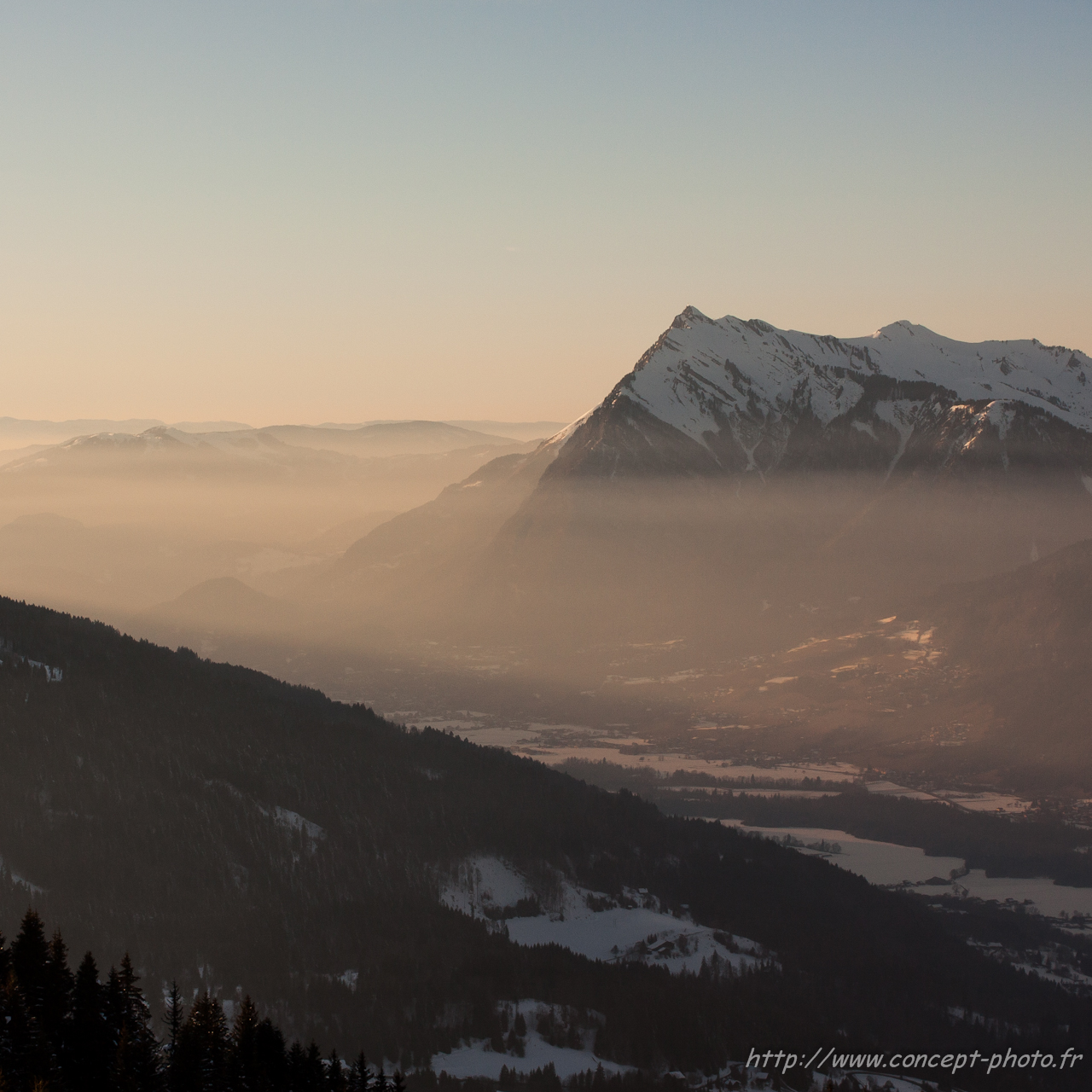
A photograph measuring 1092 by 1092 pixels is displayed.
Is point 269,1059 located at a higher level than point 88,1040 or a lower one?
lower

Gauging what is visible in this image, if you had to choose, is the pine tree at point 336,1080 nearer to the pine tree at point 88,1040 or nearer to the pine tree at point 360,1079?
the pine tree at point 360,1079

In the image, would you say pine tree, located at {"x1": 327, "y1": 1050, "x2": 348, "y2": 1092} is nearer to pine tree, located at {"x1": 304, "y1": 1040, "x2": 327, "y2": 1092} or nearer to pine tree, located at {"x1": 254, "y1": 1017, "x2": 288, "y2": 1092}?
pine tree, located at {"x1": 304, "y1": 1040, "x2": 327, "y2": 1092}

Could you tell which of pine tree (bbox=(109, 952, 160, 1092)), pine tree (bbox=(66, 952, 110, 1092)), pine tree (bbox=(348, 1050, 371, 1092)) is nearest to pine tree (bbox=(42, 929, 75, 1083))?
pine tree (bbox=(66, 952, 110, 1092))

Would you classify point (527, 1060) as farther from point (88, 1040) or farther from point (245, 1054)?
point (88, 1040)

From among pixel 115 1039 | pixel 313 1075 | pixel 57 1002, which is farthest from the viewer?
pixel 313 1075

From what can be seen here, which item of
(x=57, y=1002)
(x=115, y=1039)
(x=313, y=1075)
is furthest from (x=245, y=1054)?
(x=57, y=1002)

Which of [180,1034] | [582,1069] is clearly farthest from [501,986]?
[180,1034]

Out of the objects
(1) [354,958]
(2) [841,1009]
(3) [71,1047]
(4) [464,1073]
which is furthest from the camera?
(2) [841,1009]

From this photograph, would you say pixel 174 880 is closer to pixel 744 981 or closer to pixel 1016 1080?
pixel 744 981
